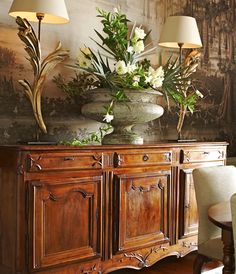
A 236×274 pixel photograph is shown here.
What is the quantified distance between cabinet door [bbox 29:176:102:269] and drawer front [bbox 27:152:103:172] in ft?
0.27

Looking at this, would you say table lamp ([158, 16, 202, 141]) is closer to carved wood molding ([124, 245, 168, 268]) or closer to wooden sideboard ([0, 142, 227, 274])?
wooden sideboard ([0, 142, 227, 274])

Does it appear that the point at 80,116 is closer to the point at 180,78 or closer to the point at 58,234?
the point at 180,78

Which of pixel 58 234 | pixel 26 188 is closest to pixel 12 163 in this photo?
pixel 26 188

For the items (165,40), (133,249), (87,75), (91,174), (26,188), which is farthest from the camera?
(165,40)

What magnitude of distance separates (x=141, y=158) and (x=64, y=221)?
28.4 inches

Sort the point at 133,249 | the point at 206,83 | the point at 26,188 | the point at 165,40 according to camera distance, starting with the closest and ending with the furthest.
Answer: the point at 26,188
the point at 133,249
the point at 165,40
the point at 206,83

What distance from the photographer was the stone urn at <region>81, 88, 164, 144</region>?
293 centimetres

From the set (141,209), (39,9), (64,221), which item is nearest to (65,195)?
(64,221)

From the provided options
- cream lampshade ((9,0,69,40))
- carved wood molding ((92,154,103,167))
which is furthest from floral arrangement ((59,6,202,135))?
cream lampshade ((9,0,69,40))

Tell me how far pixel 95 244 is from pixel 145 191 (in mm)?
520

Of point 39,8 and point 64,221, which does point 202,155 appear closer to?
point 64,221

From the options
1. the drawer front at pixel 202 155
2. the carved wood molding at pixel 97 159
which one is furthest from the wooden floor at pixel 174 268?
the carved wood molding at pixel 97 159

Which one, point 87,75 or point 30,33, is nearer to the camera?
point 30,33

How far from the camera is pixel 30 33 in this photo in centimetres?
272
